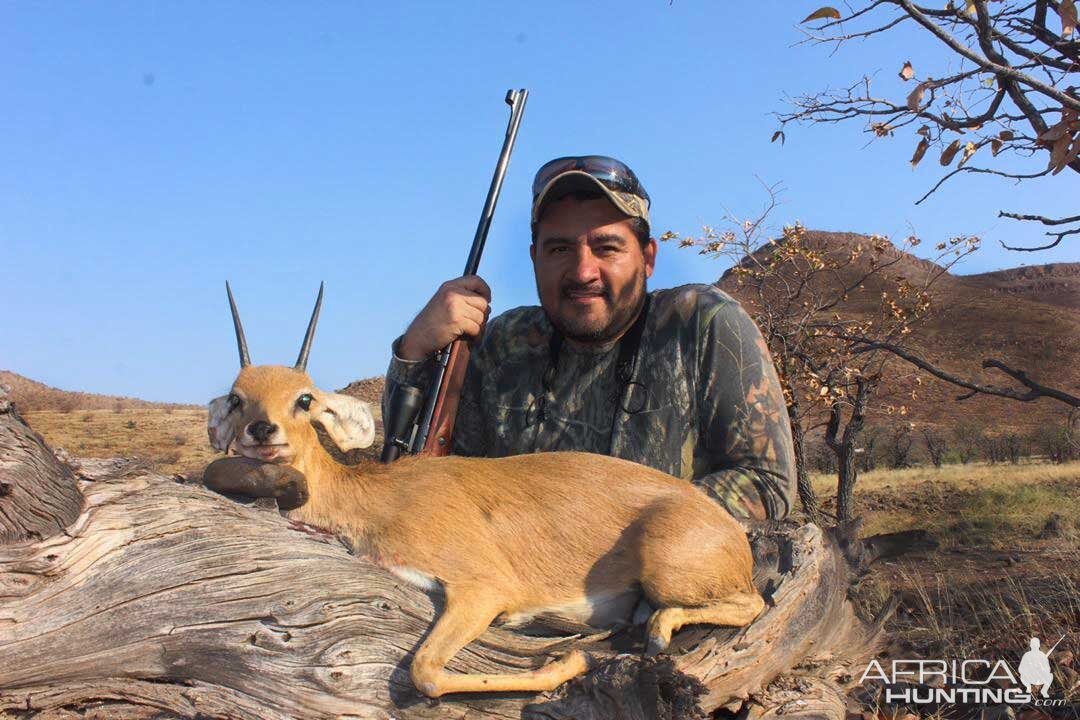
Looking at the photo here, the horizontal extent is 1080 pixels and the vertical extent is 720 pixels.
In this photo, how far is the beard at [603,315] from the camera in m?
5.80

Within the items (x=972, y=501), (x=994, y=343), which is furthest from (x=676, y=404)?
(x=994, y=343)

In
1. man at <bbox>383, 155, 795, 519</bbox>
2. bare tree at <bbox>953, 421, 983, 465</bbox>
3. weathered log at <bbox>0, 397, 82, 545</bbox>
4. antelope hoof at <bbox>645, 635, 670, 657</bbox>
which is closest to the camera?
weathered log at <bbox>0, 397, 82, 545</bbox>

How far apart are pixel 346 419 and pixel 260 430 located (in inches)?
25.4

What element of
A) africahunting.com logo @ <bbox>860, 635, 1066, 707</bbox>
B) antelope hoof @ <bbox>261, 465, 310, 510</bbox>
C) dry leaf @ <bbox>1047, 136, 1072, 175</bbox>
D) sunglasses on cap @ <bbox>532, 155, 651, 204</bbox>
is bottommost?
africahunting.com logo @ <bbox>860, 635, 1066, 707</bbox>

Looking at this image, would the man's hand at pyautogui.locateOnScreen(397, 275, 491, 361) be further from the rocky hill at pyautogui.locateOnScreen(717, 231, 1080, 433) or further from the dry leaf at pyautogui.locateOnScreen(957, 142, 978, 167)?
the rocky hill at pyautogui.locateOnScreen(717, 231, 1080, 433)

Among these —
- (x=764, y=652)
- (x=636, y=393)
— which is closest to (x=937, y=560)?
(x=636, y=393)

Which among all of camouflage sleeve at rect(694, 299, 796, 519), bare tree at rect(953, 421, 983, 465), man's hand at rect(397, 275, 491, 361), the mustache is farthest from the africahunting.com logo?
bare tree at rect(953, 421, 983, 465)

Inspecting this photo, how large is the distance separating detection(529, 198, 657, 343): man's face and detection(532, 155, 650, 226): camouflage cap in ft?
0.35

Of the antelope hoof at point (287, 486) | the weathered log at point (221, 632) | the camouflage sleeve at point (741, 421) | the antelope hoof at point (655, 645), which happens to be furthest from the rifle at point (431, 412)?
the antelope hoof at point (655, 645)

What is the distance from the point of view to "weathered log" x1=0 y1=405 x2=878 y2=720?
3.16 meters

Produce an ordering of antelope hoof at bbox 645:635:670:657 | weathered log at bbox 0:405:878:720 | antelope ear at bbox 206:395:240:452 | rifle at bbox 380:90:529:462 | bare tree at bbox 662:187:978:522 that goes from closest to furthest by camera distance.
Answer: weathered log at bbox 0:405:878:720 < antelope hoof at bbox 645:635:670:657 < antelope ear at bbox 206:395:240:452 < rifle at bbox 380:90:529:462 < bare tree at bbox 662:187:978:522

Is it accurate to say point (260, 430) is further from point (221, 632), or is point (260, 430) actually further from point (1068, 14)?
point (1068, 14)

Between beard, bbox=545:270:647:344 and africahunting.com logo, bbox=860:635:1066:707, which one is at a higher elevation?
beard, bbox=545:270:647:344

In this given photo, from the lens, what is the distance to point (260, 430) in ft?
13.3
